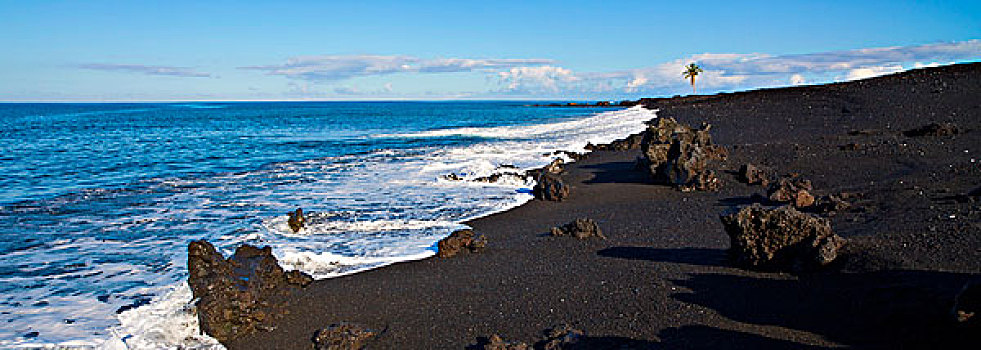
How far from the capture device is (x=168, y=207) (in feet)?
38.1

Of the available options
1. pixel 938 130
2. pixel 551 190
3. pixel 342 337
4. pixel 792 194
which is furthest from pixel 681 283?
pixel 938 130

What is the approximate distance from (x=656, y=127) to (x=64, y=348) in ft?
39.2

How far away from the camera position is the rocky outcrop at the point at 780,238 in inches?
221

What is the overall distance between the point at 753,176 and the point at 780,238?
19.3 feet

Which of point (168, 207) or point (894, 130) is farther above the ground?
point (894, 130)

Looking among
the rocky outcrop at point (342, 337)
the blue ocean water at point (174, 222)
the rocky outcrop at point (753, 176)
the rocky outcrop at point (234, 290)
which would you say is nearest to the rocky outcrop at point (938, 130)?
the rocky outcrop at point (753, 176)

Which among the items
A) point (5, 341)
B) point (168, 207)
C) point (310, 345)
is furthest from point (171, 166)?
point (310, 345)

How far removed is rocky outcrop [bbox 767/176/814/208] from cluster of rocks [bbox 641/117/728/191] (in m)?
1.72

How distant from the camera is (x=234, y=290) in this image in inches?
215

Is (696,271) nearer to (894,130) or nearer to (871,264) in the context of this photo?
(871,264)

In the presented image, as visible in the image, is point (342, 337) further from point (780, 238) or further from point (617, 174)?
point (617, 174)

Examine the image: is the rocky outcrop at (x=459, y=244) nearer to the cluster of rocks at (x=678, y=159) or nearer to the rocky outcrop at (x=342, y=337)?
the rocky outcrop at (x=342, y=337)

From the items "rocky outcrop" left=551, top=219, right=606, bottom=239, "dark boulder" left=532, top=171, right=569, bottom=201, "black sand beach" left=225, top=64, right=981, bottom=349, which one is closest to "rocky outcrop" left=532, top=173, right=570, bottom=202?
"dark boulder" left=532, top=171, right=569, bottom=201

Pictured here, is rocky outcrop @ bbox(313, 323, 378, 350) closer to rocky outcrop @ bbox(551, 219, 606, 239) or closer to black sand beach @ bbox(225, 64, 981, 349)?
black sand beach @ bbox(225, 64, 981, 349)
